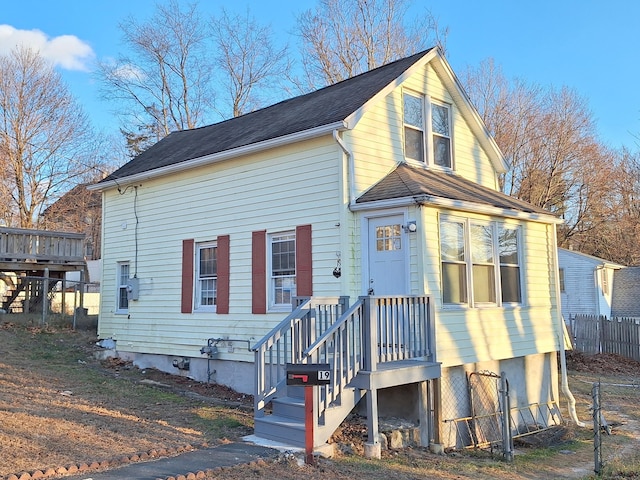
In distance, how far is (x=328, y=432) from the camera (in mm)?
7484

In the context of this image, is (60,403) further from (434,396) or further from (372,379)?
(434,396)

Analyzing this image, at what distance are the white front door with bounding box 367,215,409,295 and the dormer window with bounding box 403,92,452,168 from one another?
2.15 m

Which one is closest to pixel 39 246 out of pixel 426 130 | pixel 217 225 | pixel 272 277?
pixel 217 225

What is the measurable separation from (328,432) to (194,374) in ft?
19.3

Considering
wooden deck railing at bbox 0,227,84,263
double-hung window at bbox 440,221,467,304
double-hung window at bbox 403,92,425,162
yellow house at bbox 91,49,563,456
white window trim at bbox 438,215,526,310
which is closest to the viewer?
yellow house at bbox 91,49,563,456

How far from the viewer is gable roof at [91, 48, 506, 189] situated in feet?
34.7

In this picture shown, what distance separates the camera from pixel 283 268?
11.2 m

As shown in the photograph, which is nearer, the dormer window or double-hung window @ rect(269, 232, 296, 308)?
double-hung window @ rect(269, 232, 296, 308)

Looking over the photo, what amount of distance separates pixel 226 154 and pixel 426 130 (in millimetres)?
4007

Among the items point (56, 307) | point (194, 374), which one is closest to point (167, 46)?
point (56, 307)

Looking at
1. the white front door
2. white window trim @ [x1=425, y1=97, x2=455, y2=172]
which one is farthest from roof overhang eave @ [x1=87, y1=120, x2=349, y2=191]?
white window trim @ [x1=425, y1=97, x2=455, y2=172]

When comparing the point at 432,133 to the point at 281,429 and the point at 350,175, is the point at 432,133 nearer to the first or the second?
the point at 350,175

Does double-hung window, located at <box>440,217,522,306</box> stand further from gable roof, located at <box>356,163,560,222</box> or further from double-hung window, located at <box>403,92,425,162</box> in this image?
double-hung window, located at <box>403,92,425,162</box>

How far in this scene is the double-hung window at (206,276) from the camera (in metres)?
12.4
